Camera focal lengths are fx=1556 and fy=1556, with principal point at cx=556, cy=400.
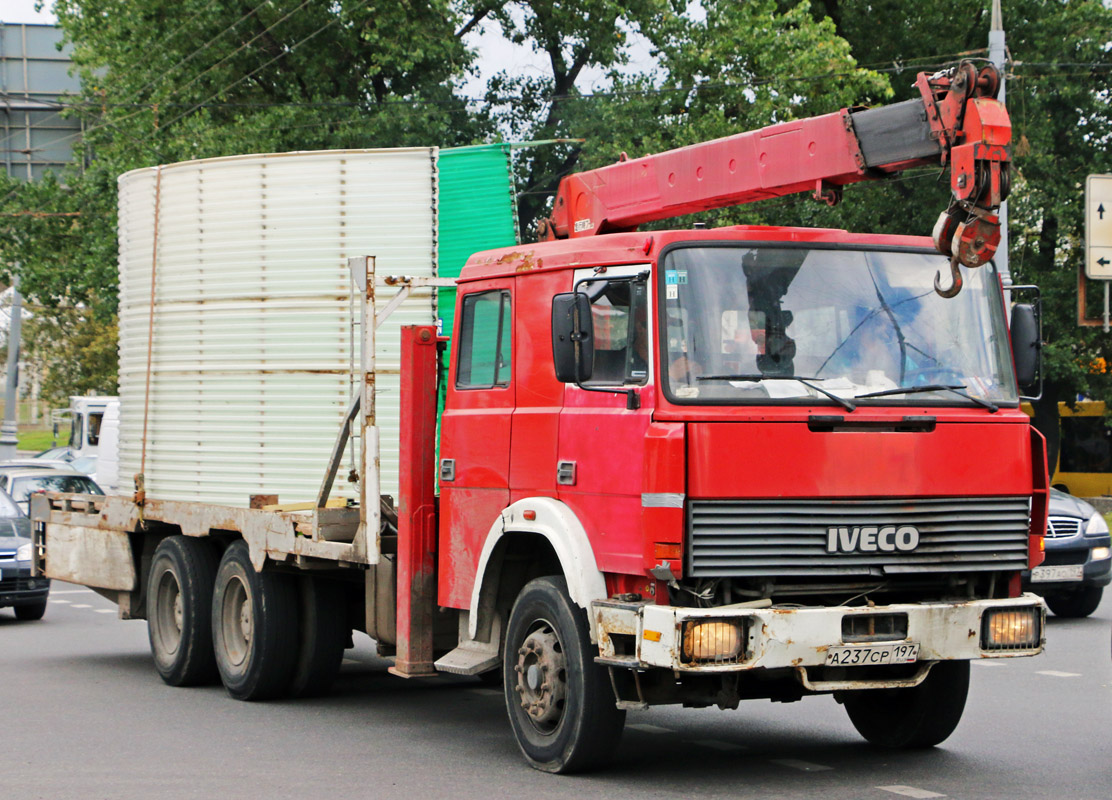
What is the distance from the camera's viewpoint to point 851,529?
7.41m

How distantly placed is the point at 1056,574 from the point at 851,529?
8.39 meters

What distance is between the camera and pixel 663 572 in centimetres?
709

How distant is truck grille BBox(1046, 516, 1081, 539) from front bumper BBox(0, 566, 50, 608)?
34.0 ft

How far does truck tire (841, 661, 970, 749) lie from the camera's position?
331 inches

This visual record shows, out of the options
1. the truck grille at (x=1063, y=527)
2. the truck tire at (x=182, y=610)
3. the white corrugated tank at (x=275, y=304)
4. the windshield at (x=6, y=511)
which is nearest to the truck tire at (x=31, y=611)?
the windshield at (x=6, y=511)

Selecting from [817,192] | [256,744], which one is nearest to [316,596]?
[256,744]

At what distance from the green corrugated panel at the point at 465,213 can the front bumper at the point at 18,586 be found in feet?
26.3

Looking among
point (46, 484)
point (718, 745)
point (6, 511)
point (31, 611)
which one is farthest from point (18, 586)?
point (718, 745)

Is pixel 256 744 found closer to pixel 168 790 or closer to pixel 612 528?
pixel 168 790

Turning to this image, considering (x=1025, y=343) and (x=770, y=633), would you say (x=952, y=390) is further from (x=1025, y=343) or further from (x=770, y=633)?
(x=770, y=633)

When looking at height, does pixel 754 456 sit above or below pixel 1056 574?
above

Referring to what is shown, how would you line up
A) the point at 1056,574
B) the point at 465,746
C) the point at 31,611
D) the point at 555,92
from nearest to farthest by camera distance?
the point at 465,746
the point at 1056,574
the point at 31,611
the point at 555,92

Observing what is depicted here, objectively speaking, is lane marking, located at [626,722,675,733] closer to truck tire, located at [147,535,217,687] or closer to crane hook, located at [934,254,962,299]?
crane hook, located at [934,254,962,299]

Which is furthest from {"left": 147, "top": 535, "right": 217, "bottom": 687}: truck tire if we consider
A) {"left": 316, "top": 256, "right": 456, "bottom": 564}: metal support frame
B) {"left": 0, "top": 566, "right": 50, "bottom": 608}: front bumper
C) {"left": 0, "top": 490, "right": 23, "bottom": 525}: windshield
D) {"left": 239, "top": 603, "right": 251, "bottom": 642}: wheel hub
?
{"left": 0, "top": 490, "right": 23, "bottom": 525}: windshield
